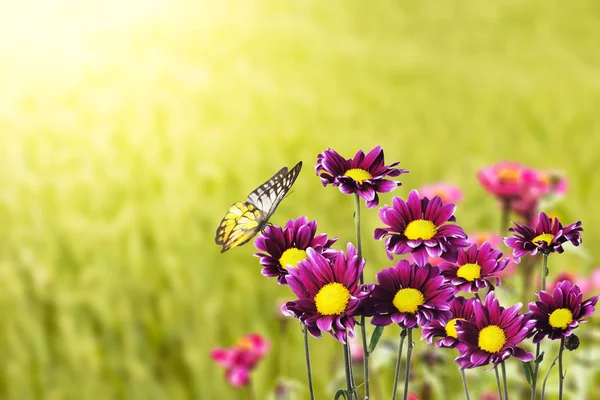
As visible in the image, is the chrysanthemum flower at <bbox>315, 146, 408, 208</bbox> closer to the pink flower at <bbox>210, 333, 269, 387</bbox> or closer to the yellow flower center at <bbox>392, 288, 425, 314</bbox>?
the yellow flower center at <bbox>392, 288, 425, 314</bbox>

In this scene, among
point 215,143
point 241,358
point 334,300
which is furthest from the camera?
point 215,143

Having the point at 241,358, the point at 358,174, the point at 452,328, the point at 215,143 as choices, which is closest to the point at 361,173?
the point at 358,174

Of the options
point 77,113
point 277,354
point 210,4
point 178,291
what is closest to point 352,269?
point 277,354

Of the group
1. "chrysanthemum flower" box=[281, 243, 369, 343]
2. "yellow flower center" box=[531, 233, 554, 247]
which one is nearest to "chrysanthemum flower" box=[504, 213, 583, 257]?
"yellow flower center" box=[531, 233, 554, 247]

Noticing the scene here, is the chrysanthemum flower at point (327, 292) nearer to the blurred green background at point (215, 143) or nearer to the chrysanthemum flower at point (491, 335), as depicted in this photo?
the chrysanthemum flower at point (491, 335)

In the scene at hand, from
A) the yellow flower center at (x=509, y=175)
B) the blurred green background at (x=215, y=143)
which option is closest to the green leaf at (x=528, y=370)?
the blurred green background at (x=215, y=143)

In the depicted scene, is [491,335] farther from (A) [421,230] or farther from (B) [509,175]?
(B) [509,175]

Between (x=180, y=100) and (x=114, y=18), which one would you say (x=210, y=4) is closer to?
(x=114, y=18)
